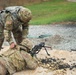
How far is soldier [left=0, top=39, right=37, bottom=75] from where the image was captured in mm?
8523

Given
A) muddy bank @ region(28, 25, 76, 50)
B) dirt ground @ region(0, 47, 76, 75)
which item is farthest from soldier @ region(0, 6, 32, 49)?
muddy bank @ region(28, 25, 76, 50)

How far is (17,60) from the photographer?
866 centimetres

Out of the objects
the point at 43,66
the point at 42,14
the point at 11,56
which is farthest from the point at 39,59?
the point at 42,14

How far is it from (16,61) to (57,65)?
1.21 metres

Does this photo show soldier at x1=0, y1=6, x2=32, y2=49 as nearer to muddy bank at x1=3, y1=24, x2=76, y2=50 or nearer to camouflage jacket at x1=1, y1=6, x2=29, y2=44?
camouflage jacket at x1=1, y1=6, x2=29, y2=44

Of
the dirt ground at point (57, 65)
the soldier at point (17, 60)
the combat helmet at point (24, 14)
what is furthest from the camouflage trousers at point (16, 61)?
the combat helmet at point (24, 14)

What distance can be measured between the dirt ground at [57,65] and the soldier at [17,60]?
0.15 metres

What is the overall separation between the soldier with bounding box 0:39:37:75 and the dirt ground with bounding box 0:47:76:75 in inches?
6.1

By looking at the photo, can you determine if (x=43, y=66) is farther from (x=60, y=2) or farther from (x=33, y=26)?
(x=60, y=2)

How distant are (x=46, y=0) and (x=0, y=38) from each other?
21.8m

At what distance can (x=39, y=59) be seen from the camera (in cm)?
985

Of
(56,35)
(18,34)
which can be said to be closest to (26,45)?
(18,34)

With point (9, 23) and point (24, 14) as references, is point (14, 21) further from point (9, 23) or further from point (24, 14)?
point (24, 14)

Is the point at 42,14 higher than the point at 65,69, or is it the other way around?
the point at 65,69
